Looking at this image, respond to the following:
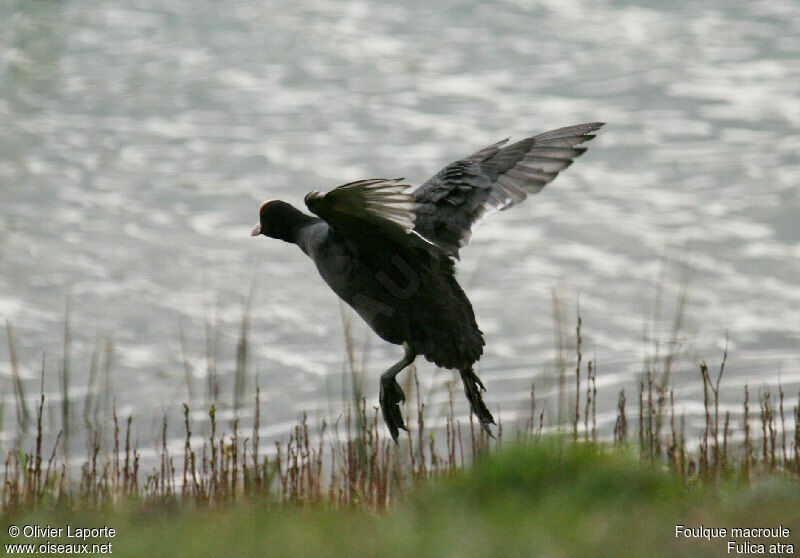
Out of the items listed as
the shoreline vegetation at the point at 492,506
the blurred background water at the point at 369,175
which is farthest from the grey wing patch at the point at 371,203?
the blurred background water at the point at 369,175

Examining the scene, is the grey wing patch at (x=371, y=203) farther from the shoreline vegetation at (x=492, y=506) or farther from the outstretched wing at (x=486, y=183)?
the shoreline vegetation at (x=492, y=506)

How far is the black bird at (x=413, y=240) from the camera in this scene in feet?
16.8

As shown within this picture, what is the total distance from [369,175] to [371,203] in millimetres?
9114

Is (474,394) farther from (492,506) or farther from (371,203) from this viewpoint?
(492,506)

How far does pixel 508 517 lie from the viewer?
3.79m

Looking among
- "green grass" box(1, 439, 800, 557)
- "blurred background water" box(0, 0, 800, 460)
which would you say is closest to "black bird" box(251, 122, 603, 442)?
"green grass" box(1, 439, 800, 557)

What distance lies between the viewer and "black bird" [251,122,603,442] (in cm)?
513

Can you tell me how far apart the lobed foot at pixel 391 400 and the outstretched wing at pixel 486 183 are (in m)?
0.70

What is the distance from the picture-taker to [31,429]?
8.97m

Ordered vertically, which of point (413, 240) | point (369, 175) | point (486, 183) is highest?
point (369, 175)

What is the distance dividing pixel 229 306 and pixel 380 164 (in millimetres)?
3900

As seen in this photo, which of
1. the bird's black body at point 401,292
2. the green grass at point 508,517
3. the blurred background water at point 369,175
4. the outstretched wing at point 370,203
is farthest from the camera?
the blurred background water at point 369,175

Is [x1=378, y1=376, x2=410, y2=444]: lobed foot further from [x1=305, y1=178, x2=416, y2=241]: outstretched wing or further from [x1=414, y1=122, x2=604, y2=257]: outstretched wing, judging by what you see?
[x1=305, y1=178, x2=416, y2=241]: outstretched wing

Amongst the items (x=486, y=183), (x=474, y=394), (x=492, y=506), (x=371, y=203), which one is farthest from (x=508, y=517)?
(x=486, y=183)
